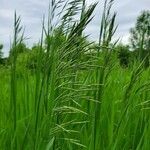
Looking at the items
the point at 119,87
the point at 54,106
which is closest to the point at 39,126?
the point at 54,106

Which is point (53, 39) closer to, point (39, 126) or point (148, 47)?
point (39, 126)

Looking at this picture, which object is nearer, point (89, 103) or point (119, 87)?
point (89, 103)

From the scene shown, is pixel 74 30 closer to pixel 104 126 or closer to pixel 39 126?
pixel 39 126

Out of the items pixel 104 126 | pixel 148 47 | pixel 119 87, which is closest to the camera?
pixel 148 47

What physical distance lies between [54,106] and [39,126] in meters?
0.09

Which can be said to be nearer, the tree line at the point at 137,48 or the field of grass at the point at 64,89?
the field of grass at the point at 64,89

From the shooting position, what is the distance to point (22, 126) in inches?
68.8

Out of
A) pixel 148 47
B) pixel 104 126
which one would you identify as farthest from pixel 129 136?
pixel 148 47

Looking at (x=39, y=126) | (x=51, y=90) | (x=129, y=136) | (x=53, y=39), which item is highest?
(x=53, y=39)

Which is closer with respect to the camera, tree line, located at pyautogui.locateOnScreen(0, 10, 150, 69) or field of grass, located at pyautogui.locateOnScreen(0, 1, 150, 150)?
field of grass, located at pyautogui.locateOnScreen(0, 1, 150, 150)

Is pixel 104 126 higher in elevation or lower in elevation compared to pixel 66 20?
lower

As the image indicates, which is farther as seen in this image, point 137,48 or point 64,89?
point 137,48

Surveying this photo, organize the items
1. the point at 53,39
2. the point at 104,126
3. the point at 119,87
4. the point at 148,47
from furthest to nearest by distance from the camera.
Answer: the point at 119,87
the point at 104,126
the point at 148,47
the point at 53,39

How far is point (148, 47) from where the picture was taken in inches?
67.0
